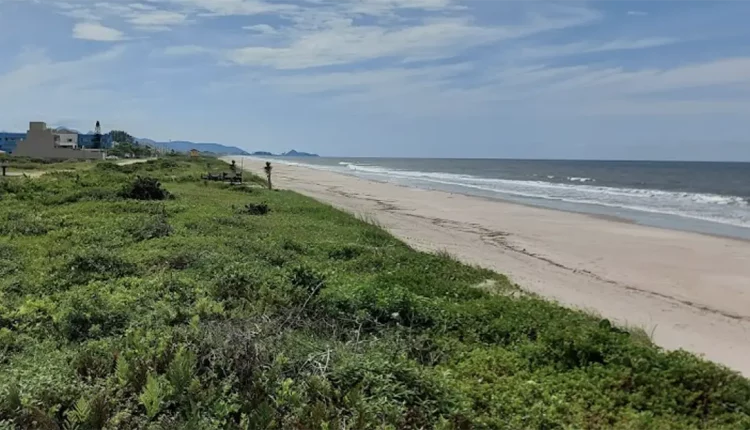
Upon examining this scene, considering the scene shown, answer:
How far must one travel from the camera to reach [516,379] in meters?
5.07

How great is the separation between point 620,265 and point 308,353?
10763mm

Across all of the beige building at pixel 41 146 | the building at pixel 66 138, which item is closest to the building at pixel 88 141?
the building at pixel 66 138

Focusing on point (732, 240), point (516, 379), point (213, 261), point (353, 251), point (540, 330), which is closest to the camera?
point (516, 379)

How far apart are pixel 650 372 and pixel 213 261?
19.7 ft

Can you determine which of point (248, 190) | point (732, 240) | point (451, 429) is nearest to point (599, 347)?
point (451, 429)

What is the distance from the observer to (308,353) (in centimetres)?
490

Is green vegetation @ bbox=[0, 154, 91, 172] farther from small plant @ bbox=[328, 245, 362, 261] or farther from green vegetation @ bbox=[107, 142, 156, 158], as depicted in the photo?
small plant @ bbox=[328, 245, 362, 261]

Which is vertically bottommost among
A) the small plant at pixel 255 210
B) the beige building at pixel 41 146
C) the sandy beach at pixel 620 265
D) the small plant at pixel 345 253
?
the sandy beach at pixel 620 265

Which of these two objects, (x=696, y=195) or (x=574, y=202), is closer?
(x=574, y=202)

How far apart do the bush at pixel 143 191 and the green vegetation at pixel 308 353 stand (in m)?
9.34

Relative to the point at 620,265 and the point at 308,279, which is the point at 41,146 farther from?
the point at 308,279

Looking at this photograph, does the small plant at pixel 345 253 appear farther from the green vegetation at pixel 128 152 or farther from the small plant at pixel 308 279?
the green vegetation at pixel 128 152

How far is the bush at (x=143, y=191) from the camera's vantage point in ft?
61.8

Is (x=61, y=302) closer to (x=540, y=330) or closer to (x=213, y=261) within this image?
(x=213, y=261)
